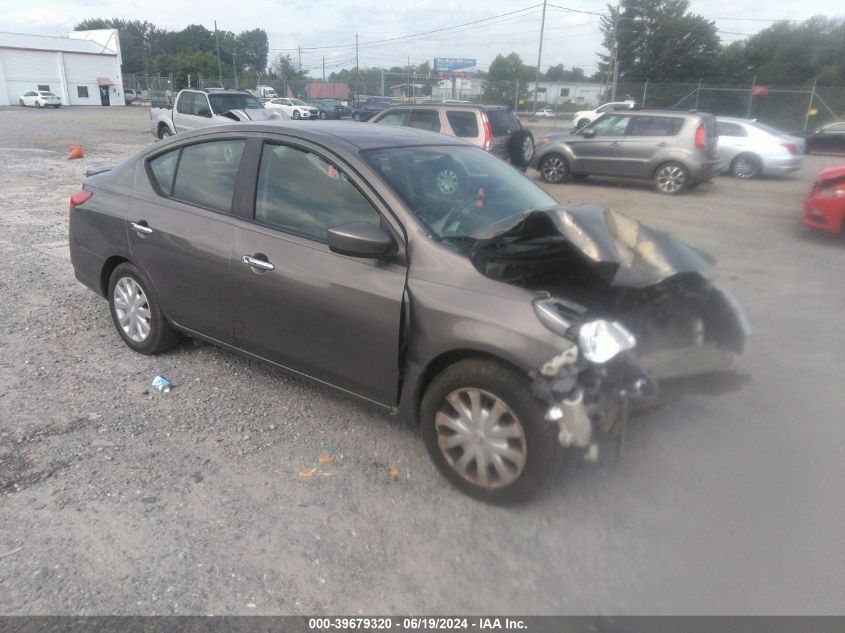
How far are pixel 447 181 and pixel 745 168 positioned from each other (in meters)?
14.4

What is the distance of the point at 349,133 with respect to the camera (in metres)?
3.77

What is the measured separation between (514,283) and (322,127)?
1.74 meters

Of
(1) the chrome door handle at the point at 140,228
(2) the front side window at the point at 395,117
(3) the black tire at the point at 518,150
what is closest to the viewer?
(1) the chrome door handle at the point at 140,228

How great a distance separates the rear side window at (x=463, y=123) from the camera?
37.6ft

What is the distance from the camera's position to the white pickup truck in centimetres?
1758

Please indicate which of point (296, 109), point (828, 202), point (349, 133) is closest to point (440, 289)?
point (349, 133)

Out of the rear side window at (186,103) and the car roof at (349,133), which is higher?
the car roof at (349,133)

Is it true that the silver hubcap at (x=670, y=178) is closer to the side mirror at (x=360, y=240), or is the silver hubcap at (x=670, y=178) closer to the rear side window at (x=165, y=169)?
the rear side window at (x=165, y=169)

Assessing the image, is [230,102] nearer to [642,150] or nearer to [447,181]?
[642,150]

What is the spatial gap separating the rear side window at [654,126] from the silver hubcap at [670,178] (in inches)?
28.3

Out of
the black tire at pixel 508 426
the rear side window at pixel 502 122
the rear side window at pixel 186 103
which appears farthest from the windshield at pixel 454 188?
the rear side window at pixel 186 103

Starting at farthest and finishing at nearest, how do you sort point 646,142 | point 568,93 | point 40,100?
point 40,100, point 568,93, point 646,142

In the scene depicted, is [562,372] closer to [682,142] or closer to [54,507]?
[54,507]

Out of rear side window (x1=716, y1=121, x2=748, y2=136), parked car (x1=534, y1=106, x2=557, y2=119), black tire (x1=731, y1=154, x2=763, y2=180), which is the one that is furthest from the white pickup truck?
parked car (x1=534, y1=106, x2=557, y2=119)
